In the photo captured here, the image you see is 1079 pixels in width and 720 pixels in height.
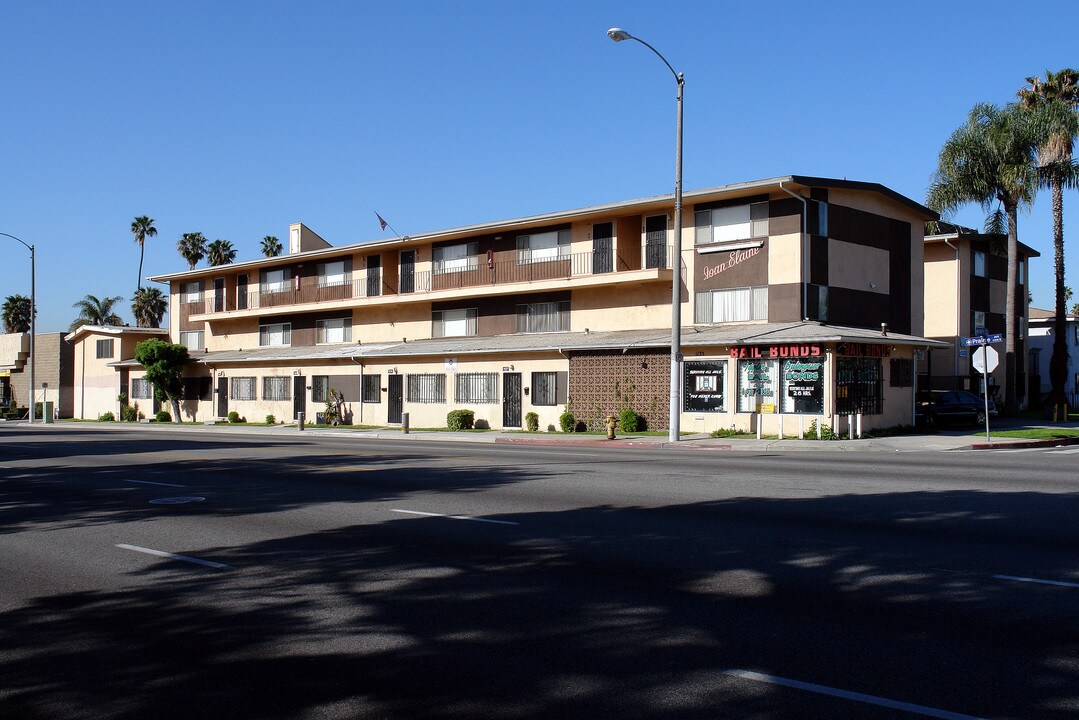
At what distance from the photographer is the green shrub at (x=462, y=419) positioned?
39000mm

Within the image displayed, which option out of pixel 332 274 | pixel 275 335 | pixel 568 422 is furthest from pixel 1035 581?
pixel 275 335

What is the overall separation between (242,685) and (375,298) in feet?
134

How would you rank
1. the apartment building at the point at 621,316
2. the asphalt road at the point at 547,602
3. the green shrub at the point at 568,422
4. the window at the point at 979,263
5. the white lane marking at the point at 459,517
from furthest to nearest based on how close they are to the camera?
the window at the point at 979,263 < the green shrub at the point at 568,422 < the apartment building at the point at 621,316 < the white lane marking at the point at 459,517 < the asphalt road at the point at 547,602

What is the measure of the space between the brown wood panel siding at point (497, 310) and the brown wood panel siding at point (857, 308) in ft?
38.2

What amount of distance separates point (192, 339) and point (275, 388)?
11.5m

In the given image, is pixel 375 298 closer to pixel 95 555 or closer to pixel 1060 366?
pixel 1060 366

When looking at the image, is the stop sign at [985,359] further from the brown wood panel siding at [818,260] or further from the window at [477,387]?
the window at [477,387]

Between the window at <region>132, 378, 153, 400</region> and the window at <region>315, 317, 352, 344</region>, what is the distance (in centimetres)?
1326

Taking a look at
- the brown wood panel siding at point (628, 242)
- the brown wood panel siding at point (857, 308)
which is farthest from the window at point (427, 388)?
the brown wood panel siding at point (857, 308)

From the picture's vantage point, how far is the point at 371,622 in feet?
22.4

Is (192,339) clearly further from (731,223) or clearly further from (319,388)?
(731,223)

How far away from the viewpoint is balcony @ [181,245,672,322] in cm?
3643

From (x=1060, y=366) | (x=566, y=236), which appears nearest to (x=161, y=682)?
(x=566, y=236)

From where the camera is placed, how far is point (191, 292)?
5741cm
